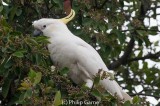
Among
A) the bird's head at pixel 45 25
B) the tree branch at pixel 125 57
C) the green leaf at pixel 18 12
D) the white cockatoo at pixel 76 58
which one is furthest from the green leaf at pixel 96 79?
→ the tree branch at pixel 125 57

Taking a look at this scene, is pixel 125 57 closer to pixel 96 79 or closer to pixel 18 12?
pixel 18 12

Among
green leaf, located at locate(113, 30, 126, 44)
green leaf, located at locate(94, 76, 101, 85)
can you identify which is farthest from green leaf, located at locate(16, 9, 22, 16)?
green leaf, located at locate(94, 76, 101, 85)

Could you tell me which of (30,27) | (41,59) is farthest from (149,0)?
(41,59)

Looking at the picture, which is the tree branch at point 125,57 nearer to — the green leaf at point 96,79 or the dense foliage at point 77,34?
the dense foliage at point 77,34

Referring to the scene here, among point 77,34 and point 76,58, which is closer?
point 76,58

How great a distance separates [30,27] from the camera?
134 inches

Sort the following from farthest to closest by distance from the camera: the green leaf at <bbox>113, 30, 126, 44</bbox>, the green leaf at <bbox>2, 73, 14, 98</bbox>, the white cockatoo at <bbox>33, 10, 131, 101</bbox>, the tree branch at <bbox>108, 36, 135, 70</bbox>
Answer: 1. the tree branch at <bbox>108, 36, 135, 70</bbox>
2. the green leaf at <bbox>113, 30, 126, 44</bbox>
3. the white cockatoo at <bbox>33, 10, 131, 101</bbox>
4. the green leaf at <bbox>2, 73, 14, 98</bbox>

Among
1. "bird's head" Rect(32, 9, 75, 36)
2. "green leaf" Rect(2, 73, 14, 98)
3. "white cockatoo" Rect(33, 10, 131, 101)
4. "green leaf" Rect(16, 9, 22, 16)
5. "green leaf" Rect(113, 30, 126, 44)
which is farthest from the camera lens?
"green leaf" Rect(113, 30, 126, 44)

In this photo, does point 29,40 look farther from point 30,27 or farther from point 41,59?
point 30,27

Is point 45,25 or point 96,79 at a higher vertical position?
point 45,25

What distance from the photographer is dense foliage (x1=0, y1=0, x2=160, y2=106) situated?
2.41 metres

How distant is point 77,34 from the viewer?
3.47 meters

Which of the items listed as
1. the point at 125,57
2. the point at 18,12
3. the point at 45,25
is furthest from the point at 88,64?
the point at 125,57

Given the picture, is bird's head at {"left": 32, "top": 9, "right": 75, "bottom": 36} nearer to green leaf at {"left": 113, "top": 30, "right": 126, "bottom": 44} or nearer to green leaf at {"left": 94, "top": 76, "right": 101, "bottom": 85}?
green leaf at {"left": 113, "top": 30, "right": 126, "bottom": 44}
